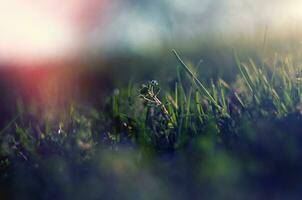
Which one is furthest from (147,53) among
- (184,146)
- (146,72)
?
(184,146)

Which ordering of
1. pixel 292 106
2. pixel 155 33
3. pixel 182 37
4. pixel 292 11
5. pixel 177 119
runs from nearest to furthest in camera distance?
pixel 292 106 → pixel 177 119 → pixel 292 11 → pixel 155 33 → pixel 182 37

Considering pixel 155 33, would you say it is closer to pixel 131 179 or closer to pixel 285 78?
pixel 285 78

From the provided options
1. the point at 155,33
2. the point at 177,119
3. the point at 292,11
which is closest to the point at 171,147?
the point at 177,119

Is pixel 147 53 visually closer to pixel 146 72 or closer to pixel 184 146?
pixel 146 72

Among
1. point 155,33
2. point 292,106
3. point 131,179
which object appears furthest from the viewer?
point 155,33

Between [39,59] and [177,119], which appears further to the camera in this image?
[39,59]

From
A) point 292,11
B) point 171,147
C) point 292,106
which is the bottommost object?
point 171,147

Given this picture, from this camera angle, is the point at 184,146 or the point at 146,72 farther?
the point at 146,72

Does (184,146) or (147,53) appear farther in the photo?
(147,53)
